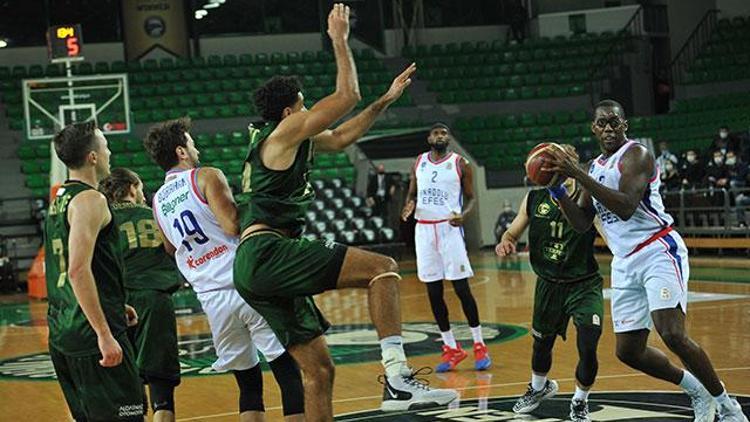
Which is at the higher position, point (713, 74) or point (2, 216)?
point (713, 74)

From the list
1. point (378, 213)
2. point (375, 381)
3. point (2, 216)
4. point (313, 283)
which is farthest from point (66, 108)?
point (313, 283)

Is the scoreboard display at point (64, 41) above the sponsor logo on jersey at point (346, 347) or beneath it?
above

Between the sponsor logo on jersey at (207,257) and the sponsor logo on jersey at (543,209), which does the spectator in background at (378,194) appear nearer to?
the sponsor logo on jersey at (543,209)

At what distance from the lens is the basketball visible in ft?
21.6

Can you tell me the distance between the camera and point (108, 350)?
5.14m

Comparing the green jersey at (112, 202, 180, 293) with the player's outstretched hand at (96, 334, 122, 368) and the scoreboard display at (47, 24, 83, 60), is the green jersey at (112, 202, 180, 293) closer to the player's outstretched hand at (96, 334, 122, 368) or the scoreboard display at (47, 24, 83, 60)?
the player's outstretched hand at (96, 334, 122, 368)

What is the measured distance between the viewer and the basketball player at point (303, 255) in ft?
18.7

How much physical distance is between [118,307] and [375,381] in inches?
169

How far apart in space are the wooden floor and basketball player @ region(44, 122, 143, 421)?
2.90 m

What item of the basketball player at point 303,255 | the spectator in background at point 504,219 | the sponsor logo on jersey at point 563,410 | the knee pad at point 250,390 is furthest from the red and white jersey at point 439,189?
the spectator in background at point 504,219

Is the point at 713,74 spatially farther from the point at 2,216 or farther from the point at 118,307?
the point at 118,307

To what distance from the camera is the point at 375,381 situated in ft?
31.1

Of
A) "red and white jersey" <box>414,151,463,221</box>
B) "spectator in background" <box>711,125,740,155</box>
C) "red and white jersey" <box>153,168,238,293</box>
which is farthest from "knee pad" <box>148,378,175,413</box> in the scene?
"spectator in background" <box>711,125,740,155</box>

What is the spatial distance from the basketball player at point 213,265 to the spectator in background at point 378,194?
64.1ft
